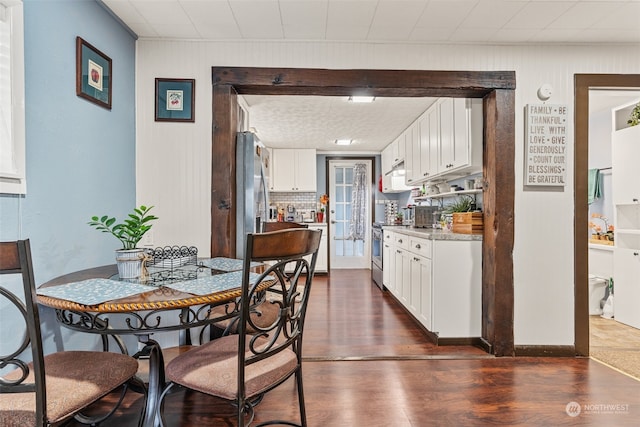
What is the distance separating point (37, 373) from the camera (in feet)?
3.46

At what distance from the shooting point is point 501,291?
2.57m

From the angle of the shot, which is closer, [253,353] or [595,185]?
[253,353]

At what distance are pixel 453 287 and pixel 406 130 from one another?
2.85 metres

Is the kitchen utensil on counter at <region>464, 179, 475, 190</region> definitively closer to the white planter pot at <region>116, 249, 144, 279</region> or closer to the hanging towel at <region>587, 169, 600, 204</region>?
the hanging towel at <region>587, 169, 600, 204</region>

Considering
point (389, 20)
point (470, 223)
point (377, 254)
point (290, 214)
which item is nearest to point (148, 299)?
point (389, 20)

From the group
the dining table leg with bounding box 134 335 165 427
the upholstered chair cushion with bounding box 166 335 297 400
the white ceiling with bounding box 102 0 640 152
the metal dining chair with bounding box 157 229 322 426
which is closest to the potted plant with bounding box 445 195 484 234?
the white ceiling with bounding box 102 0 640 152

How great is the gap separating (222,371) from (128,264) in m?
0.70

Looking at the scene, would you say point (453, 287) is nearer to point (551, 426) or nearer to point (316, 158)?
point (551, 426)

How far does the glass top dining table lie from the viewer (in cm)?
119

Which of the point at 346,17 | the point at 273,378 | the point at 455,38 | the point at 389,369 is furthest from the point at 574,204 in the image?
the point at 273,378

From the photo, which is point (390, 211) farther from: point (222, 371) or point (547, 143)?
point (222, 371)

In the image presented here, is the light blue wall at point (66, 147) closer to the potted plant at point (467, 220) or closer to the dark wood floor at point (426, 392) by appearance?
the dark wood floor at point (426, 392)

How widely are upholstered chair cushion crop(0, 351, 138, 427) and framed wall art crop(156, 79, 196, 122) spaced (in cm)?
170

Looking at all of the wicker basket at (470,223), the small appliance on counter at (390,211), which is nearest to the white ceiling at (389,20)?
the wicker basket at (470,223)
